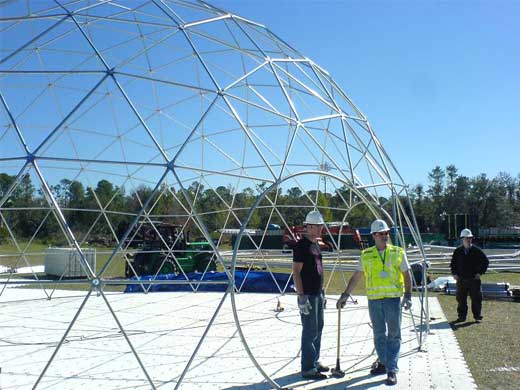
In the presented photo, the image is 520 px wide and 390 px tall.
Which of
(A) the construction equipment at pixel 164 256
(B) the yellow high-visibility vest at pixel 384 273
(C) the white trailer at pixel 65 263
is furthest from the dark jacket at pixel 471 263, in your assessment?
(C) the white trailer at pixel 65 263

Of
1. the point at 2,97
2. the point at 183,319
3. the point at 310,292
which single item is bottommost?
the point at 183,319

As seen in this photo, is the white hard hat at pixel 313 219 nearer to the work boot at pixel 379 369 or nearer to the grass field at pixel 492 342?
the work boot at pixel 379 369

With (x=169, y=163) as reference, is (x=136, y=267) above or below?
below

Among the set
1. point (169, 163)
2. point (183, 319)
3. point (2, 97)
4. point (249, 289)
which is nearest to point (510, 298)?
point (249, 289)

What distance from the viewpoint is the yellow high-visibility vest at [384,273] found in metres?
7.33

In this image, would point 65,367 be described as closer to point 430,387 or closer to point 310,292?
point 310,292

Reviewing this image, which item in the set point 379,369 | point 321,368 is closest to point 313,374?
point 321,368

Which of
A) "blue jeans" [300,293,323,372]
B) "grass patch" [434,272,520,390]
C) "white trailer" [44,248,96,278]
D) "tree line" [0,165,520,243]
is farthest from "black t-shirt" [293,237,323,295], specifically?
"tree line" [0,165,520,243]

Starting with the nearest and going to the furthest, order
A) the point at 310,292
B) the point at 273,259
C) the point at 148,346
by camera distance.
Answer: the point at 310,292
the point at 148,346
the point at 273,259

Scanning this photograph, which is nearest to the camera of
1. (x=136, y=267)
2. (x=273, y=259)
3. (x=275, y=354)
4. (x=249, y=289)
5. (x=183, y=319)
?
(x=275, y=354)

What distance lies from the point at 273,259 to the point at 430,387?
73.2 ft

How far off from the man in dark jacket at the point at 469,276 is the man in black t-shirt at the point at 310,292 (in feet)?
18.4

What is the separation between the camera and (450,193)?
82.8 meters

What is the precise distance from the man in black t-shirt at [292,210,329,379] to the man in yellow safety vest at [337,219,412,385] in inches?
16.3
